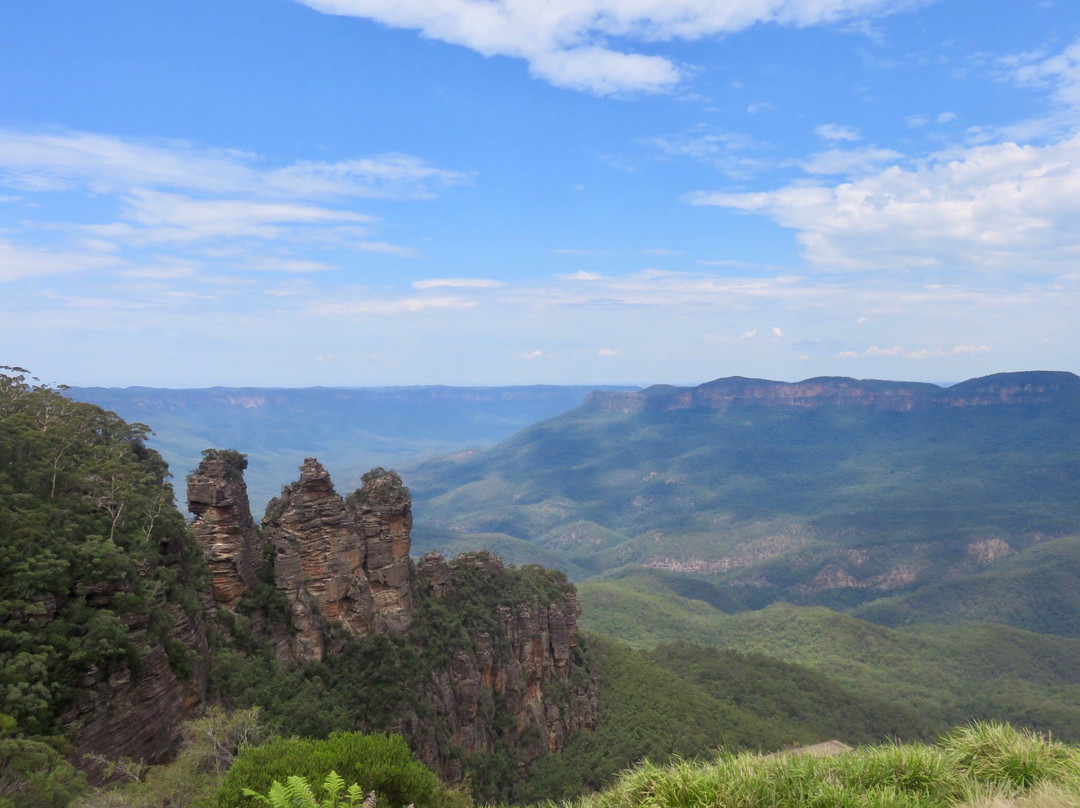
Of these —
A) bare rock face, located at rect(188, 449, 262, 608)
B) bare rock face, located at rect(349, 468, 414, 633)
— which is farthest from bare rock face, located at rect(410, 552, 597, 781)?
bare rock face, located at rect(188, 449, 262, 608)

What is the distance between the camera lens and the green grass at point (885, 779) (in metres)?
11.8

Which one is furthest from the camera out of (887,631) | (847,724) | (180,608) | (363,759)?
(887,631)

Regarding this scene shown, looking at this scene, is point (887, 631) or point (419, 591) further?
point (887, 631)

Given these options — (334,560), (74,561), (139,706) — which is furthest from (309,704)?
(74,561)

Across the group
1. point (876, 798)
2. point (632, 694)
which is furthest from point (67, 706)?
point (632, 694)

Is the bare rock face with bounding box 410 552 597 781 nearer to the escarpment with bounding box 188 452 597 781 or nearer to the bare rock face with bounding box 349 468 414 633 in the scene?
the escarpment with bounding box 188 452 597 781

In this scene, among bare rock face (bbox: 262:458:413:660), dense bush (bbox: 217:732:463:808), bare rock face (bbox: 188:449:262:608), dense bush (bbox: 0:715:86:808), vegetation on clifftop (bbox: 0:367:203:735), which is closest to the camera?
dense bush (bbox: 0:715:86:808)

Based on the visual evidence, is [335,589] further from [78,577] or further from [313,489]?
[78,577]

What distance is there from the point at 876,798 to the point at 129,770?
68.0 ft

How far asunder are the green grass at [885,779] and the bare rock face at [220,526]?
80.4 feet

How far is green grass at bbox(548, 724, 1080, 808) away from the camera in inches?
464

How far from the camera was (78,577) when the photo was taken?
71.9 ft

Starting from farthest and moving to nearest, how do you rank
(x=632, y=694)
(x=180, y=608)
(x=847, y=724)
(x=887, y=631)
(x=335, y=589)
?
1. (x=887, y=631)
2. (x=847, y=724)
3. (x=632, y=694)
4. (x=335, y=589)
5. (x=180, y=608)

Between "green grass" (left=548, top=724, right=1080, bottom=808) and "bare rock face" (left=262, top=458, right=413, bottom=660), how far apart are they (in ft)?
79.3
